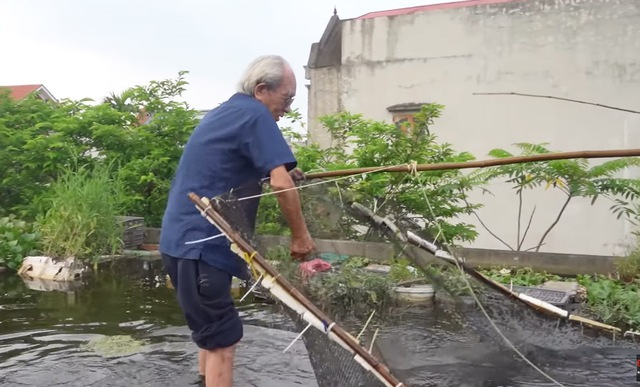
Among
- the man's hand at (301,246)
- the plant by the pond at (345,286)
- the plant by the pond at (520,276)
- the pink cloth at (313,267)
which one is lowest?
the plant by the pond at (520,276)

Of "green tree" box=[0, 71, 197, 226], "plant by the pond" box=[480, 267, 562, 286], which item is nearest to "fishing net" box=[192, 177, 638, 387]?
"plant by the pond" box=[480, 267, 562, 286]

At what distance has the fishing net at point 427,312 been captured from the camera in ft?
11.2

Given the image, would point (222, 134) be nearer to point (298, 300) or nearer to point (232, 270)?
point (232, 270)

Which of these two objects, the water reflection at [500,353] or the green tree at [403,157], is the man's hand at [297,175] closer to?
the water reflection at [500,353]

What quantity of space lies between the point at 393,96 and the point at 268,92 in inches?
386

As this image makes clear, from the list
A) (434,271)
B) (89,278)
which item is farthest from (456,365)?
(89,278)

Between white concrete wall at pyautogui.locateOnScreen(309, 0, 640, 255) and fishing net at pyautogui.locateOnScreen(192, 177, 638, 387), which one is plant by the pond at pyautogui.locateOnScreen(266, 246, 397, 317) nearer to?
fishing net at pyautogui.locateOnScreen(192, 177, 638, 387)

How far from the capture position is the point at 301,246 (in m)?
2.96

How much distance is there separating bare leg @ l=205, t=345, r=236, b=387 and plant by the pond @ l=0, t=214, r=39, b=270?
5.51 meters

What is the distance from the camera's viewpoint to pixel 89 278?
7074 millimetres

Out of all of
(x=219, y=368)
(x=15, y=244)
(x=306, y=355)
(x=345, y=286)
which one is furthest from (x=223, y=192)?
(x=15, y=244)

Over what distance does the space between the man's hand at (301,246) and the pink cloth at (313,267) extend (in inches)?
3.7

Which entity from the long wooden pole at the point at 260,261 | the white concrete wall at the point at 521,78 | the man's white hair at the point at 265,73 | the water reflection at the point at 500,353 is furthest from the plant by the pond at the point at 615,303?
the white concrete wall at the point at 521,78

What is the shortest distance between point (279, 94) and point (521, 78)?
9417 millimetres
